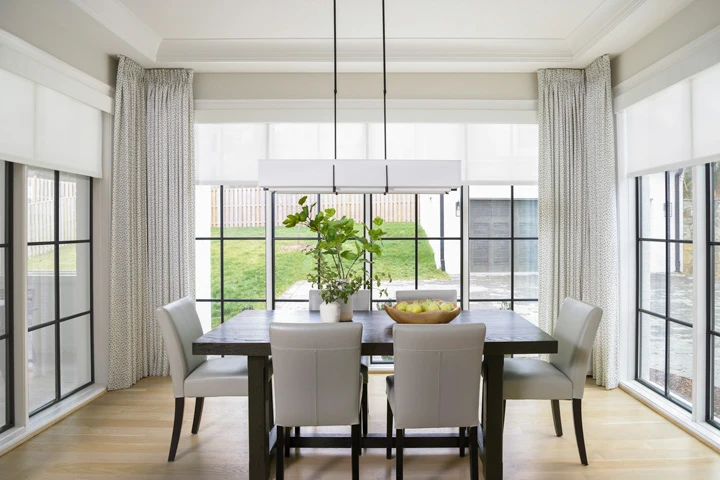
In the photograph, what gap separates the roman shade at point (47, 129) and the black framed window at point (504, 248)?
3349 mm

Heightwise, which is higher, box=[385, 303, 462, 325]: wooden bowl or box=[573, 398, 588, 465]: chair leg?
box=[385, 303, 462, 325]: wooden bowl

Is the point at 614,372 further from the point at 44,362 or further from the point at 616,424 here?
the point at 44,362

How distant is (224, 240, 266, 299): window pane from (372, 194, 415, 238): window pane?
3.84ft

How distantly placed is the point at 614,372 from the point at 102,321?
4.36 metres

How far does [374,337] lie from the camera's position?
106 inches

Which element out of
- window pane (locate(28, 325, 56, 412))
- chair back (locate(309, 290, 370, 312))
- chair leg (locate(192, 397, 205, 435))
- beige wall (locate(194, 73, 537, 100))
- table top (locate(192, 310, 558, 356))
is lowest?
chair leg (locate(192, 397, 205, 435))

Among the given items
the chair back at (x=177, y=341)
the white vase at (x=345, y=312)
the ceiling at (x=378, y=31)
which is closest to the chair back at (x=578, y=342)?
the white vase at (x=345, y=312)

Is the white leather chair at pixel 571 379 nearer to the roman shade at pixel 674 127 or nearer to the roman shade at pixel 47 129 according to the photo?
the roman shade at pixel 674 127

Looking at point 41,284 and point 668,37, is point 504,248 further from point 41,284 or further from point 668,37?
point 41,284

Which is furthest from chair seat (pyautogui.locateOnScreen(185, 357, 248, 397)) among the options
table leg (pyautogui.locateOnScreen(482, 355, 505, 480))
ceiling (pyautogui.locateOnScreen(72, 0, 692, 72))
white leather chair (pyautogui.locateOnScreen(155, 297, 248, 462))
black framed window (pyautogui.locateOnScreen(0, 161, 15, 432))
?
ceiling (pyautogui.locateOnScreen(72, 0, 692, 72))

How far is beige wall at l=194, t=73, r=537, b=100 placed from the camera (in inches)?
178

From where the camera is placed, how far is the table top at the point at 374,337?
100 inches

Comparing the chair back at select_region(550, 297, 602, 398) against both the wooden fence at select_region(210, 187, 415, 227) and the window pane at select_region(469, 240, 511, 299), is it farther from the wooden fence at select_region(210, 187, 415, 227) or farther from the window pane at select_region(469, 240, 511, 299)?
the wooden fence at select_region(210, 187, 415, 227)

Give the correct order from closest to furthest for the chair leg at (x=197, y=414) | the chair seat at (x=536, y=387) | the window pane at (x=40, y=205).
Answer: the chair seat at (x=536, y=387) → the chair leg at (x=197, y=414) → the window pane at (x=40, y=205)
